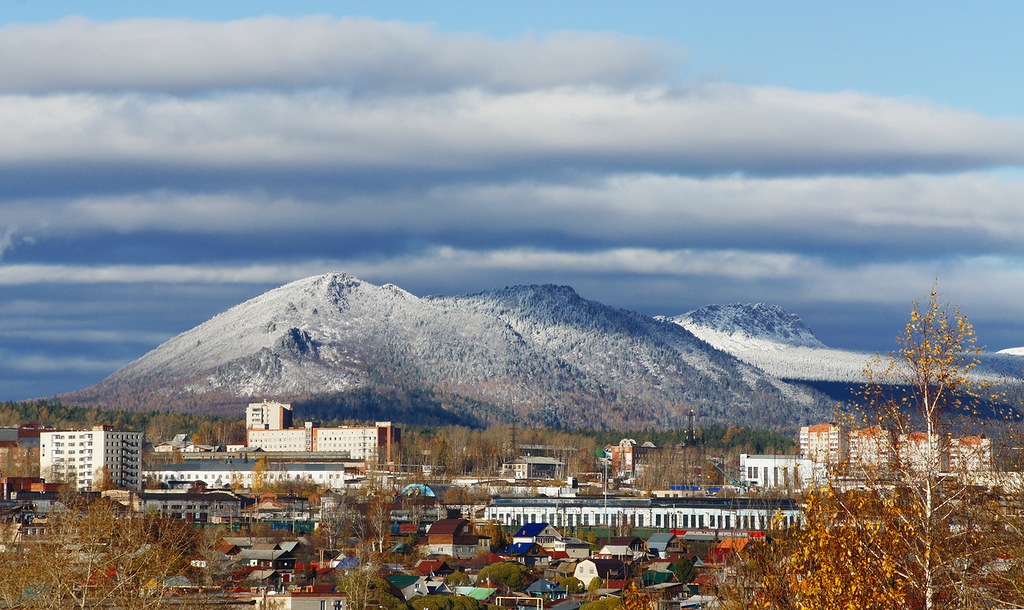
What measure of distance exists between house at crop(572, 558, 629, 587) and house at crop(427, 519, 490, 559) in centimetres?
1514

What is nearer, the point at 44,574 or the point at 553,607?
the point at 44,574

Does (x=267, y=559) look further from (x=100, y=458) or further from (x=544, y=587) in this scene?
(x=100, y=458)

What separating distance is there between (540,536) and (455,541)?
7.89 m

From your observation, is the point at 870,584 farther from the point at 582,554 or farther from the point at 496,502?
the point at 496,502

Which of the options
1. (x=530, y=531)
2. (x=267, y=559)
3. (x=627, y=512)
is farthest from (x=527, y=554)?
(x=627, y=512)

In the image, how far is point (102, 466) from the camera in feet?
514

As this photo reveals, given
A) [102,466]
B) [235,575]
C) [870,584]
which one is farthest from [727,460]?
[870,584]

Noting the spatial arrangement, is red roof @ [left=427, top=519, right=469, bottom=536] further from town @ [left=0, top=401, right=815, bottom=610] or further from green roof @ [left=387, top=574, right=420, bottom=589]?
green roof @ [left=387, top=574, right=420, bottom=589]

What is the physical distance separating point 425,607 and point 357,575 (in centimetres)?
353

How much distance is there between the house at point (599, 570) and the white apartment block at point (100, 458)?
8531 cm

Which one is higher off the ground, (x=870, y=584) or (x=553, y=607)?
(x=870, y=584)

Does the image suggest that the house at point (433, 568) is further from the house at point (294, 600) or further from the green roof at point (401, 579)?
the house at point (294, 600)

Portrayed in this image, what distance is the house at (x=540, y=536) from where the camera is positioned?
101 metres

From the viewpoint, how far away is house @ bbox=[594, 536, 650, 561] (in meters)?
90.0
